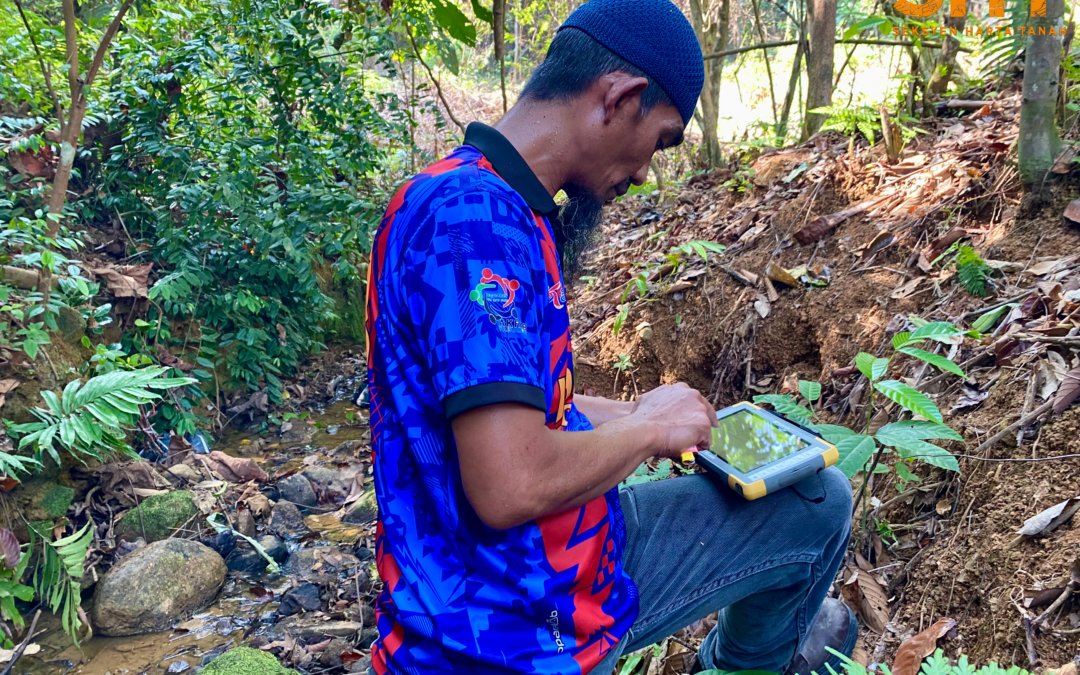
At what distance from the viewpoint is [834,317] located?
11.4ft

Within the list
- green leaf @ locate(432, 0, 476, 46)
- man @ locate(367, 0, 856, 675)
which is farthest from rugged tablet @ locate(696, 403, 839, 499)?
green leaf @ locate(432, 0, 476, 46)

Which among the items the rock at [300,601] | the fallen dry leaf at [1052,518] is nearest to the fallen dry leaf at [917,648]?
the fallen dry leaf at [1052,518]

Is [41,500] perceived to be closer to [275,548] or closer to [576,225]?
[275,548]

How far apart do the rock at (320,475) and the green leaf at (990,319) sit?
3.89m

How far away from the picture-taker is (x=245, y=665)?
271cm

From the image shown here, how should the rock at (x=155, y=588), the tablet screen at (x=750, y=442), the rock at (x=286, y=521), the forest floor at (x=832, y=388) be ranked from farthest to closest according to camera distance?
the rock at (x=286, y=521) → the rock at (x=155, y=588) → the forest floor at (x=832, y=388) → the tablet screen at (x=750, y=442)

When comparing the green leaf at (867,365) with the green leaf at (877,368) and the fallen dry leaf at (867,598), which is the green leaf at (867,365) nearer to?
the green leaf at (877,368)

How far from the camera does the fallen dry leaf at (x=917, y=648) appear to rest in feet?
6.11

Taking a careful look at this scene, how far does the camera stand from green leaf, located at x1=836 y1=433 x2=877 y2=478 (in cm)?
196

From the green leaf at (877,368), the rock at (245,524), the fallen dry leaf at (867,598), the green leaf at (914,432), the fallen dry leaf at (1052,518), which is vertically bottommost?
the rock at (245,524)

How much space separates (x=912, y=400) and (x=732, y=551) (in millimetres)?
807

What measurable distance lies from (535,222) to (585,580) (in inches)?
30.3

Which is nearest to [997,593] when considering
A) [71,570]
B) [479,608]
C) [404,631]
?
[479,608]

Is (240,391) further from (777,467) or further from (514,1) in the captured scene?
(514,1)
